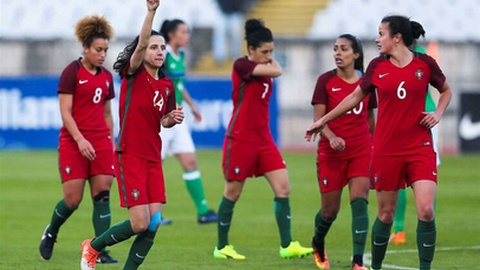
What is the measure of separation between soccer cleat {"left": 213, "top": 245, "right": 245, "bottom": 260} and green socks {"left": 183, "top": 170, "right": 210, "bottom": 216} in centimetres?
293

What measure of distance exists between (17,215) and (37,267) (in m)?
4.56

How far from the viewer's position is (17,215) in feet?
45.0

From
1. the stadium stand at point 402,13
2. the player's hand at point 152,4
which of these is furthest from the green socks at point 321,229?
the stadium stand at point 402,13

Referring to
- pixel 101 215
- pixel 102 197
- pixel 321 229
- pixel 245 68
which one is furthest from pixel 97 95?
pixel 321 229

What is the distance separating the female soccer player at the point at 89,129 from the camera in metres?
9.67

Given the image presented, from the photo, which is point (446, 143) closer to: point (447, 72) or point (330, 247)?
point (447, 72)

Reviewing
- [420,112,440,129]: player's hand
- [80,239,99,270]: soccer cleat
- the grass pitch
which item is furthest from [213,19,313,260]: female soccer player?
[420,112,440,129]: player's hand

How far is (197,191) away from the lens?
13328 mm

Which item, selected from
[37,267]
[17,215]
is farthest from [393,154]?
[17,215]

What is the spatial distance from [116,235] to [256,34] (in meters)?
2.91

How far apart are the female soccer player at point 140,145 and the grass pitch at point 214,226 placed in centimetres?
124

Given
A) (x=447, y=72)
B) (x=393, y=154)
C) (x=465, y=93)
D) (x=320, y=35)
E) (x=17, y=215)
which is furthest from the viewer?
(x=320, y=35)

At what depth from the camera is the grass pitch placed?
9.85 metres

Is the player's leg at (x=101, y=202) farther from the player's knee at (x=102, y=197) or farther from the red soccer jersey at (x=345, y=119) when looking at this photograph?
the red soccer jersey at (x=345, y=119)
